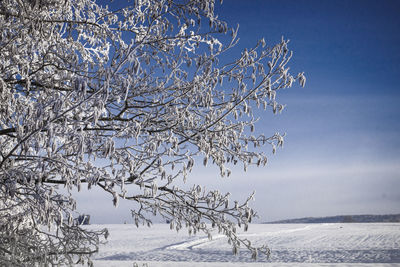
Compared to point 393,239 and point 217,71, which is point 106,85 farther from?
point 393,239

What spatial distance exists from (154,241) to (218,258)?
8956 mm

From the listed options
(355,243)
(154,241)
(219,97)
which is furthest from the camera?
(154,241)

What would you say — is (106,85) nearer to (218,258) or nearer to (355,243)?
(218,258)

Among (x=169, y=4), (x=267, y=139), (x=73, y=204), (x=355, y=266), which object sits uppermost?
(x=169, y=4)

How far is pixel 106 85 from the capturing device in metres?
3.37

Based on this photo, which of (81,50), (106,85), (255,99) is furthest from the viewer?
(81,50)

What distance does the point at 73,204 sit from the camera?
5031mm

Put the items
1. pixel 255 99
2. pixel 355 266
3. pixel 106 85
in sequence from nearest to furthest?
pixel 106 85 < pixel 255 99 < pixel 355 266

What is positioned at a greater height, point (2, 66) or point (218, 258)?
point (2, 66)

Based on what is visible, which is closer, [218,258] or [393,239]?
[218,258]

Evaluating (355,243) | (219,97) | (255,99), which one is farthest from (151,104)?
(355,243)

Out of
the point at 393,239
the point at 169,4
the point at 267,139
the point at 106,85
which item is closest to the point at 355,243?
the point at 393,239

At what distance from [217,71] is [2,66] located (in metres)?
3.19

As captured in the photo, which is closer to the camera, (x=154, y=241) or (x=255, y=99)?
(x=255, y=99)
